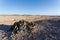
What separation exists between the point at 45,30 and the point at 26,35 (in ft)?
5.23

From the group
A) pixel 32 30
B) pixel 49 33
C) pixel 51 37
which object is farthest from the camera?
pixel 32 30

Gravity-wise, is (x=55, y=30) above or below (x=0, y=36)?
above

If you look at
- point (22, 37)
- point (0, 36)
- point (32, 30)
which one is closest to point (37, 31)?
point (32, 30)

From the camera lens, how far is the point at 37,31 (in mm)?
11773

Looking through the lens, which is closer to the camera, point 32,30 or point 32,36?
point 32,36

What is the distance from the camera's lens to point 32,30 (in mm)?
12047

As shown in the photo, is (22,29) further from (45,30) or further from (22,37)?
(45,30)

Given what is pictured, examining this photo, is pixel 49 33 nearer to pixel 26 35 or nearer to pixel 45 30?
pixel 45 30

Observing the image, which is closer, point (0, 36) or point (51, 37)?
point (51, 37)

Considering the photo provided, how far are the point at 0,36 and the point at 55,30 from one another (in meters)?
4.76

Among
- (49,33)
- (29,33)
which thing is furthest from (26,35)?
(49,33)

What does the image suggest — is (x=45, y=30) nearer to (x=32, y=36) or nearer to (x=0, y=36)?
(x=32, y=36)

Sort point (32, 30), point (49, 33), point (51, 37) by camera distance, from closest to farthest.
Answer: point (51, 37)
point (49, 33)
point (32, 30)

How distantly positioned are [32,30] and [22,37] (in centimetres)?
115
